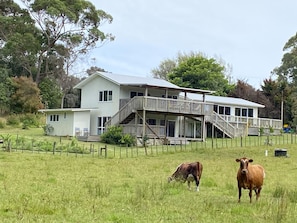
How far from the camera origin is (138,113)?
42.6 meters

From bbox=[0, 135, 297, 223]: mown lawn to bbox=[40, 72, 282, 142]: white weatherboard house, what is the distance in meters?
16.5

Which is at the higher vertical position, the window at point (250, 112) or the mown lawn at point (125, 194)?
the window at point (250, 112)

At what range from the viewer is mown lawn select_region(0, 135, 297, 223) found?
35.7ft

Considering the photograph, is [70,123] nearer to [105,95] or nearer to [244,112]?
[105,95]

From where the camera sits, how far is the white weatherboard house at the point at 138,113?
1671 inches

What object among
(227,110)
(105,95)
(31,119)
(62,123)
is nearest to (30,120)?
(31,119)

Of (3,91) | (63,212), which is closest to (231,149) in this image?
(63,212)

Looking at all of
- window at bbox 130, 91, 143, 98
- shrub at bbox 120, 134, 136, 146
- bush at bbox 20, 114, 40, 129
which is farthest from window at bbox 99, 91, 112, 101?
bush at bbox 20, 114, 40, 129

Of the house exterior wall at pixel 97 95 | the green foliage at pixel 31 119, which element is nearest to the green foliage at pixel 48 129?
the house exterior wall at pixel 97 95

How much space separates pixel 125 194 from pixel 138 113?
92.2ft

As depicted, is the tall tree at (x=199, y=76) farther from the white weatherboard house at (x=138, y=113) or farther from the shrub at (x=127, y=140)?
the shrub at (x=127, y=140)

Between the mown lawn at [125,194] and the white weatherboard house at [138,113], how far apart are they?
1653 centimetres

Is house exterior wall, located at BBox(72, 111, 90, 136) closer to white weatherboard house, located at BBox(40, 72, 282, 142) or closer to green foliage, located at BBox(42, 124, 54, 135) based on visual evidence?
white weatherboard house, located at BBox(40, 72, 282, 142)

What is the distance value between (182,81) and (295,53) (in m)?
23.2
